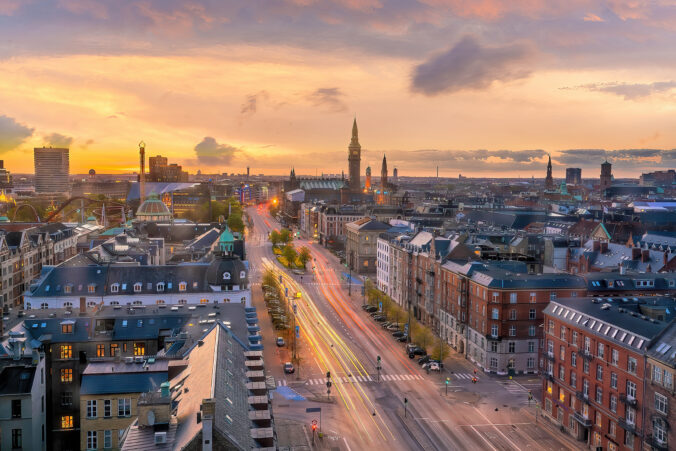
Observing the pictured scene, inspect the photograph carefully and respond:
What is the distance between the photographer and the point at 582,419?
226 feet

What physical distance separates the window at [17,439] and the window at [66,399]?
907 cm

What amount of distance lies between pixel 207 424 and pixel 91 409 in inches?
1045

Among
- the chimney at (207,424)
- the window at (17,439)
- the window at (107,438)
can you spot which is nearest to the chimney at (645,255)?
the window at (107,438)

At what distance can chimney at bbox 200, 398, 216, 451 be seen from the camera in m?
35.0

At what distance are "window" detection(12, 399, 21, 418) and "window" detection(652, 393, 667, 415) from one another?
58.8 m

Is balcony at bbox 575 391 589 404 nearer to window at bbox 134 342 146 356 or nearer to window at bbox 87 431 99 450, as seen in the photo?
window at bbox 134 342 146 356

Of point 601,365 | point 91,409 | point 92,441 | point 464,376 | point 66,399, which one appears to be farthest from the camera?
point 464,376

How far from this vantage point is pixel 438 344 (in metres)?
102

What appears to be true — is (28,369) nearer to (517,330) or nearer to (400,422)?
(400,422)

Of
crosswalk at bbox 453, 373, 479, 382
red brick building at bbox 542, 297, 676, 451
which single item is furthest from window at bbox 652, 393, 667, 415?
crosswalk at bbox 453, 373, 479, 382

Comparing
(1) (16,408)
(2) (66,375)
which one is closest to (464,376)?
(2) (66,375)

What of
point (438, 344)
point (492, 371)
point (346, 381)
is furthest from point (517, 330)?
point (346, 381)

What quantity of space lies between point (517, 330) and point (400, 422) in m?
28.6

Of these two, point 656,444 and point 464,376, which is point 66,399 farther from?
point 656,444
